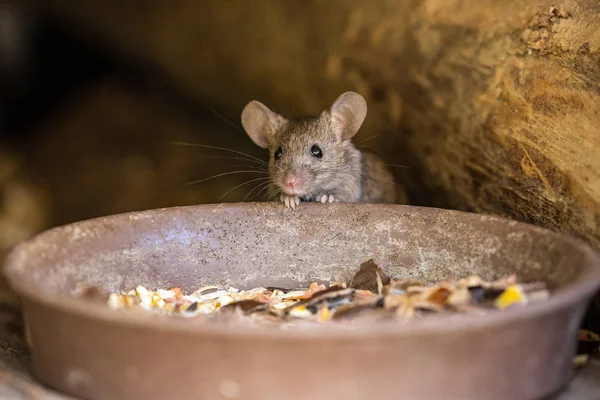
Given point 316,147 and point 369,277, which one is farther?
point 316,147

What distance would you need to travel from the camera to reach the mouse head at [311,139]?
4344 mm

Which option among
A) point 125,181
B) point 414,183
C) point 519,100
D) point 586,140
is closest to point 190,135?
point 125,181

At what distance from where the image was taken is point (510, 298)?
7.73 ft

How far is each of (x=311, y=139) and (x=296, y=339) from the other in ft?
8.58

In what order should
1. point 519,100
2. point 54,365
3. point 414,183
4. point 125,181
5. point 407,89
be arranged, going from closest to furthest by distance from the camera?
1. point 54,365
2. point 519,100
3. point 407,89
4. point 414,183
5. point 125,181

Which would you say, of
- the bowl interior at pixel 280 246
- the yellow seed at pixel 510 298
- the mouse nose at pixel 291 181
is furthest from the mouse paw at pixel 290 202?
the yellow seed at pixel 510 298

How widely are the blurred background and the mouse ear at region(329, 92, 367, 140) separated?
1.91 ft

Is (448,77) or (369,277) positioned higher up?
(448,77)

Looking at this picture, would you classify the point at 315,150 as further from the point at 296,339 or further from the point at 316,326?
the point at 296,339

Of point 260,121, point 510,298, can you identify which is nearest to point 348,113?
point 260,121

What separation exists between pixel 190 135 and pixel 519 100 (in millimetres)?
5563

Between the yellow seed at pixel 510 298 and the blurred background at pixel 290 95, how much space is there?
100 cm

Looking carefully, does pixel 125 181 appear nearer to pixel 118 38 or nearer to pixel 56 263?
pixel 118 38

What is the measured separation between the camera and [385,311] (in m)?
2.54
